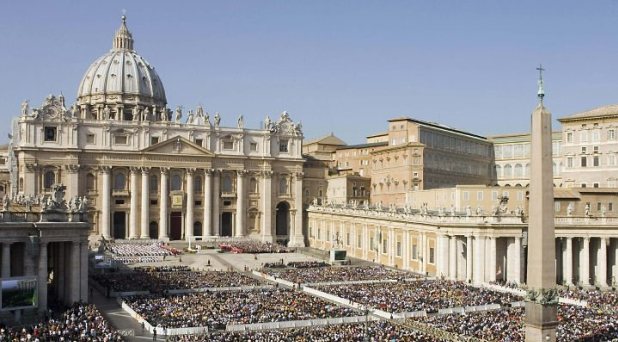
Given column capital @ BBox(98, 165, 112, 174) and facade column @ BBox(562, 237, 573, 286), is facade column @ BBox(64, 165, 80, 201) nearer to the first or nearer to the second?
column capital @ BBox(98, 165, 112, 174)

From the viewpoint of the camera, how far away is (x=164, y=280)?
47062mm

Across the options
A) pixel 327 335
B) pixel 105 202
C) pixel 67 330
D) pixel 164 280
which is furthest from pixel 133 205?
pixel 327 335

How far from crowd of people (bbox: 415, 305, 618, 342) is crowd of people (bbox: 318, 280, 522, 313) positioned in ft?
7.93

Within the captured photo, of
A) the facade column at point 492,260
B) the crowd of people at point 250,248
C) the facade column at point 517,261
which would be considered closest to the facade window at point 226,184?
the crowd of people at point 250,248

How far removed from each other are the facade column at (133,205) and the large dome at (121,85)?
27.4m

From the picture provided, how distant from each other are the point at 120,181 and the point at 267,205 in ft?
59.8

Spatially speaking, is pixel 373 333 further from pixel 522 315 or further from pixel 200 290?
pixel 200 290

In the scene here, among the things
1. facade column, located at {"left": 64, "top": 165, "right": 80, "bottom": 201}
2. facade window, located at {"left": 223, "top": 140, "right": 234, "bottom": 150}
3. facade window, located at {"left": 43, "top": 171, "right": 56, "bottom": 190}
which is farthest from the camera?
facade window, located at {"left": 223, "top": 140, "right": 234, "bottom": 150}

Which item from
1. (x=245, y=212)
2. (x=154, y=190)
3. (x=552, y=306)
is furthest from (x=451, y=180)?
(x=552, y=306)

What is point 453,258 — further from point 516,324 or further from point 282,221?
point 282,221

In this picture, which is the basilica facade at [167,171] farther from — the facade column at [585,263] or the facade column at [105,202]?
the facade column at [585,263]

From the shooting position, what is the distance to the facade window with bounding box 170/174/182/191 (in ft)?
282

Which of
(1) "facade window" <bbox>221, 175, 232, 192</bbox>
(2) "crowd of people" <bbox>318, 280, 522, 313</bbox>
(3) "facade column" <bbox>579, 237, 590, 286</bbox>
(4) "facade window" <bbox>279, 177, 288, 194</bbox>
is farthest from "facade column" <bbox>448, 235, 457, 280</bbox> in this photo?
(1) "facade window" <bbox>221, 175, 232, 192</bbox>

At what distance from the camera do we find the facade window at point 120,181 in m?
83.6
